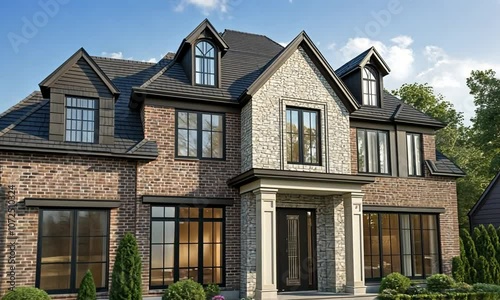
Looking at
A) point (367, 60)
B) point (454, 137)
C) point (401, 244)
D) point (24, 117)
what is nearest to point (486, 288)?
point (401, 244)

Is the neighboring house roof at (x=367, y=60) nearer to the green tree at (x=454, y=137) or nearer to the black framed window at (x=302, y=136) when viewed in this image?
the black framed window at (x=302, y=136)

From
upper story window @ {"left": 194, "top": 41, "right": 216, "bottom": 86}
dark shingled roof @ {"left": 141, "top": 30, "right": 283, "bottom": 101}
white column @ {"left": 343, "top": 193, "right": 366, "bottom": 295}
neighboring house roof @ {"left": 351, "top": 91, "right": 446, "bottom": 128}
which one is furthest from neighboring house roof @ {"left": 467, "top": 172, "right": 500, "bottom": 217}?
upper story window @ {"left": 194, "top": 41, "right": 216, "bottom": 86}

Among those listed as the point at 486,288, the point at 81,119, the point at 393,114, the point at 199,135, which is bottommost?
the point at 486,288

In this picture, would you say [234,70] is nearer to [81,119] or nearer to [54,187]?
[81,119]

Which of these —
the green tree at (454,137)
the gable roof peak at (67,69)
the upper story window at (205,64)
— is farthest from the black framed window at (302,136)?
the green tree at (454,137)

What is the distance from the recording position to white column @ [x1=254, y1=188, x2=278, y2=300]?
12.7 meters

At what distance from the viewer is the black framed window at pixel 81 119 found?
43.1 ft

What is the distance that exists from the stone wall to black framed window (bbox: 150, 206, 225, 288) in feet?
6.49

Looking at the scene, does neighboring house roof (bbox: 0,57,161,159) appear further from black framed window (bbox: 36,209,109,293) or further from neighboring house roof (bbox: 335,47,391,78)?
neighboring house roof (bbox: 335,47,391,78)

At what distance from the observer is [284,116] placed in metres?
14.4

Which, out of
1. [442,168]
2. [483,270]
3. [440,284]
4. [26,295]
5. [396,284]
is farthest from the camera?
[442,168]

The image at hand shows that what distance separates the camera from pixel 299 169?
1430 cm

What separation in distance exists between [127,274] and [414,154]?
10754mm

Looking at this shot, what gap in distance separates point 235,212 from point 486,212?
12.4m
